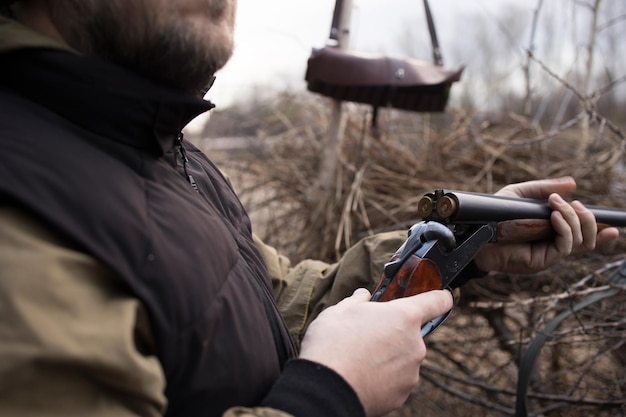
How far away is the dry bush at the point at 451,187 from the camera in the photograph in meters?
2.47

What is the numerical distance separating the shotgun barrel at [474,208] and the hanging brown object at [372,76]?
3.83 ft

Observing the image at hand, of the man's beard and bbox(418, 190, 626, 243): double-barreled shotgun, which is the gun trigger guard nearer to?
bbox(418, 190, 626, 243): double-barreled shotgun

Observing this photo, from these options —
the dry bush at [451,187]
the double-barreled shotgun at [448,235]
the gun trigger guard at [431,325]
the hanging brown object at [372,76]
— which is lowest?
the dry bush at [451,187]

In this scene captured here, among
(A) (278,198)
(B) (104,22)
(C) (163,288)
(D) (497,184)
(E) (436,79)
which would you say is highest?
(B) (104,22)

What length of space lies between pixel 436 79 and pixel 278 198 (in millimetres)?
1104

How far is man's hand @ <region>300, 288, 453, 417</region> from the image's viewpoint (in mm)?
904

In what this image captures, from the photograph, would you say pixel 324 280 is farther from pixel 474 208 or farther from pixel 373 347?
pixel 373 347

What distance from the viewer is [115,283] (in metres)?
0.77

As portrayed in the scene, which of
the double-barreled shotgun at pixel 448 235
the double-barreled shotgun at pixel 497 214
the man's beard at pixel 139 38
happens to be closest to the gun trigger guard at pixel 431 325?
the double-barreled shotgun at pixel 448 235

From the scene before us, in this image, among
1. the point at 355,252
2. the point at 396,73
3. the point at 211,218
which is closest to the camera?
the point at 211,218

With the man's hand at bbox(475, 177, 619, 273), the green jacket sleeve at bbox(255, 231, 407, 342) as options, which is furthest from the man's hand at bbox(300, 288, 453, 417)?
the man's hand at bbox(475, 177, 619, 273)

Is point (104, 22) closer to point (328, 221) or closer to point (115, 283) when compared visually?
point (115, 283)

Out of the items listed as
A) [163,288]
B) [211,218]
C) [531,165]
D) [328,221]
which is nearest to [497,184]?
[531,165]

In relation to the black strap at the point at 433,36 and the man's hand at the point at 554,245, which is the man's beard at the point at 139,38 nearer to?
the man's hand at the point at 554,245
